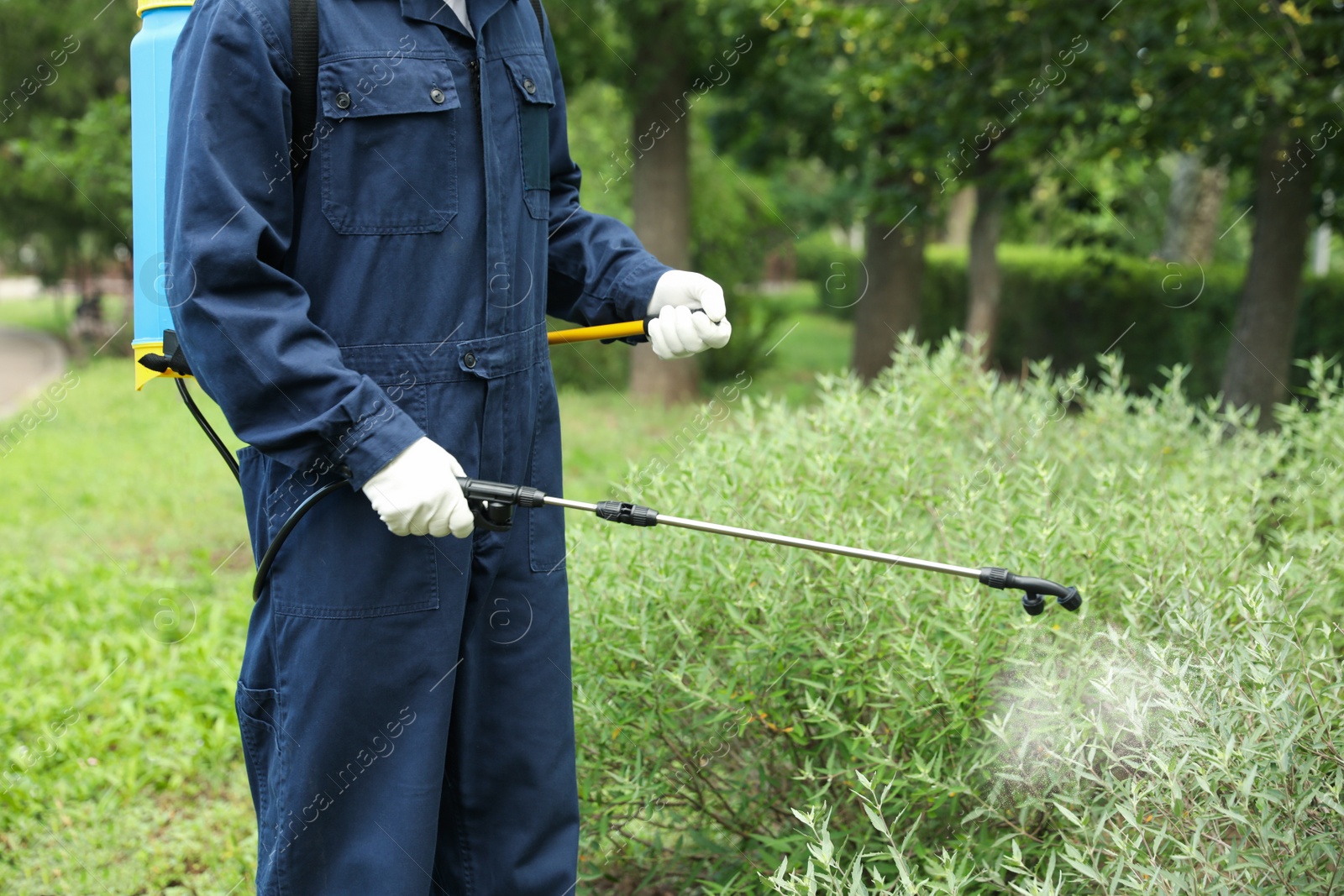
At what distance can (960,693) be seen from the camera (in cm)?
236

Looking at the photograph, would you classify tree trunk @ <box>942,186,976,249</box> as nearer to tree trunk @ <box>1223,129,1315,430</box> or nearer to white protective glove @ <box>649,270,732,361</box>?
tree trunk @ <box>1223,129,1315,430</box>

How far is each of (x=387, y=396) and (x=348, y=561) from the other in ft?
0.91

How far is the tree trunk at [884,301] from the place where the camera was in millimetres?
11234

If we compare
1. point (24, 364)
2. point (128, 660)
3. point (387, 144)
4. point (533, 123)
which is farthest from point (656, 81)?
point (24, 364)

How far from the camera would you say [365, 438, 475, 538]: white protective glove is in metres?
1.74

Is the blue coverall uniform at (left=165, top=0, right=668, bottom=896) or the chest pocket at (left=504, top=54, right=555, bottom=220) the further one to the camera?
the chest pocket at (left=504, top=54, right=555, bottom=220)

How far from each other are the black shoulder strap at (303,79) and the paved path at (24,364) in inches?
506

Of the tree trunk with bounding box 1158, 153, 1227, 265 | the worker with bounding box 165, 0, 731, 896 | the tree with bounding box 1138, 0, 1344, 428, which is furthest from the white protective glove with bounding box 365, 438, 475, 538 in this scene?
the tree trunk with bounding box 1158, 153, 1227, 265

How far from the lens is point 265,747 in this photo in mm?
2010

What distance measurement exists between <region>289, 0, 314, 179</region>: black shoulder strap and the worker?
0.05 ft

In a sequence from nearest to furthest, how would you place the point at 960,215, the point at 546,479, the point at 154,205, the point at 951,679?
the point at 154,205 → the point at 546,479 → the point at 951,679 → the point at 960,215

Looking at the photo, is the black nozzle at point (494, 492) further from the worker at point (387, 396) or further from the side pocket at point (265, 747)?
the side pocket at point (265, 747)

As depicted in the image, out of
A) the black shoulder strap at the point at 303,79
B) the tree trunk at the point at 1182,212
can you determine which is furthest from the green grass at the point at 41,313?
the black shoulder strap at the point at 303,79

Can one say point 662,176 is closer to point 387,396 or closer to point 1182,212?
point 1182,212
